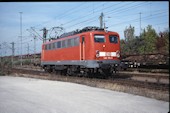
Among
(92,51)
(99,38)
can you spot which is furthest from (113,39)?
(92,51)

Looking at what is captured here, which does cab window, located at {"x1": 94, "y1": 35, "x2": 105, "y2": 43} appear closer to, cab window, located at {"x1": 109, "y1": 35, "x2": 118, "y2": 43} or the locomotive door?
cab window, located at {"x1": 109, "y1": 35, "x2": 118, "y2": 43}

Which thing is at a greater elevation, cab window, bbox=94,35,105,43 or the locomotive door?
cab window, bbox=94,35,105,43

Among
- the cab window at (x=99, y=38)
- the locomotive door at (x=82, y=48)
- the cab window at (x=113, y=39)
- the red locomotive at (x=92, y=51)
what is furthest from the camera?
the cab window at (x=113, y=39)

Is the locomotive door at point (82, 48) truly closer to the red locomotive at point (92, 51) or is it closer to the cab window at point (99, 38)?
the red locomotive at point (92, 51)

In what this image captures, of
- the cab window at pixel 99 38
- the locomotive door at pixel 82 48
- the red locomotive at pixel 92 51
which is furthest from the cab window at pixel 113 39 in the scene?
the locomotive door at pixel 82 48

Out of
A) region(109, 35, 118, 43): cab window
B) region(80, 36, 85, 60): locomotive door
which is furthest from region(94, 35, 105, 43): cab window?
region(80, 36, 85, 60): locomotive door

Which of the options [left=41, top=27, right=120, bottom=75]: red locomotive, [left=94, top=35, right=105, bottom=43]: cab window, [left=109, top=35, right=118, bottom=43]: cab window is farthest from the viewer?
[left=109, top=35, right=118, bottom=43]: cab window

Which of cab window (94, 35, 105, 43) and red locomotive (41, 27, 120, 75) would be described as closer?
red locomotive (41, 27, 120, 75)

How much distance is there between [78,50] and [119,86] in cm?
595

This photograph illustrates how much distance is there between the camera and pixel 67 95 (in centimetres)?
1179

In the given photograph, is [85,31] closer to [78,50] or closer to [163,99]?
[78,50]

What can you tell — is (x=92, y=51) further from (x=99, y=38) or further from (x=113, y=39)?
(x=113, y=39)

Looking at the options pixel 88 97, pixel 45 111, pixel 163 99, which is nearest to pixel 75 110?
pixel 45 111

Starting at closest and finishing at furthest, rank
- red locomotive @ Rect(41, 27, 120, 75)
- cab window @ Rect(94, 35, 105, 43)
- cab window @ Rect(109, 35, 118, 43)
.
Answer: red locomotive @ Rect(41, 27, 120, 75) → cab window @ Rect(94, 35, 105, 43) → cab window @ Rect(109, 35, 118, 43)
